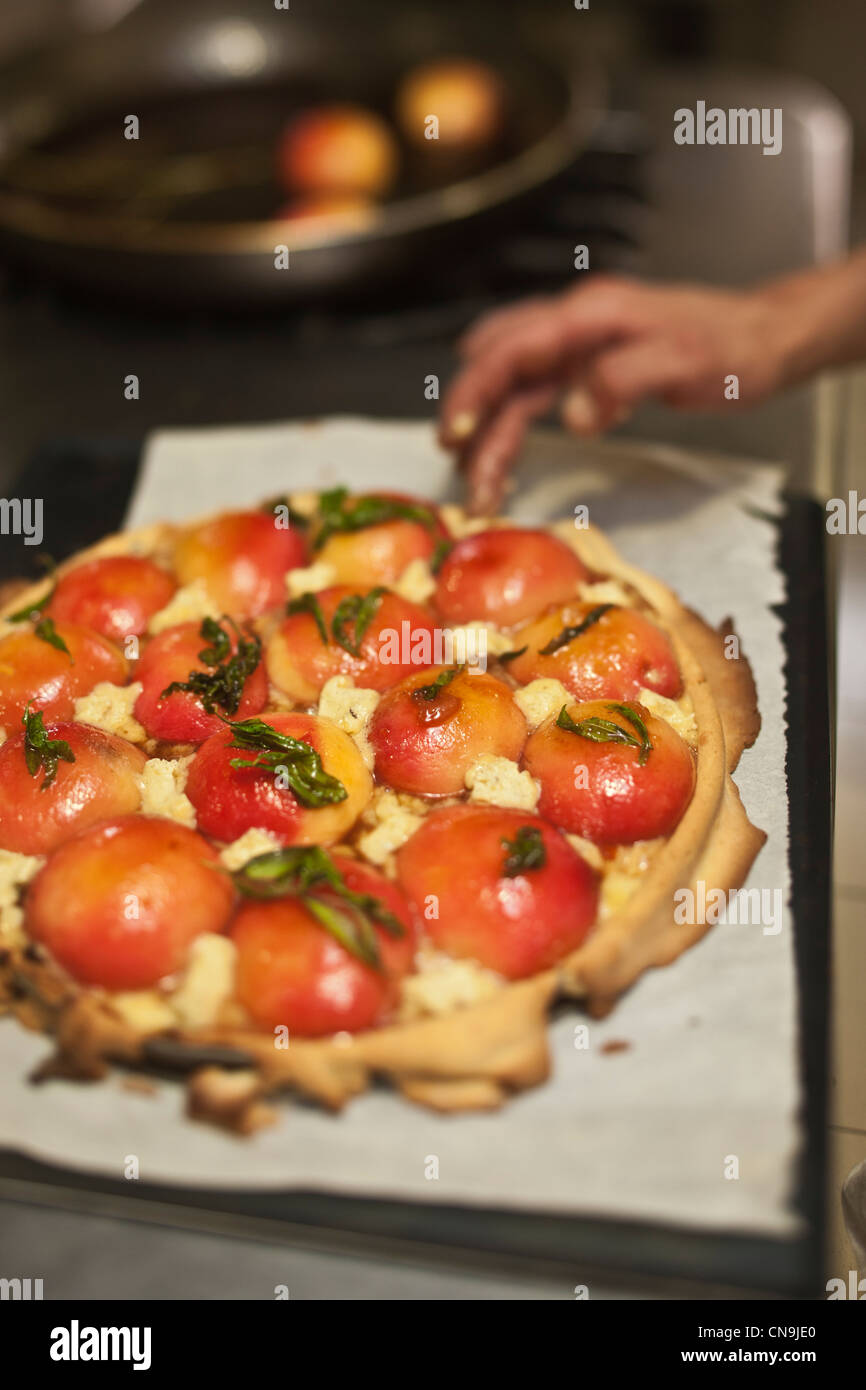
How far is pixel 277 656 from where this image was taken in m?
1.71

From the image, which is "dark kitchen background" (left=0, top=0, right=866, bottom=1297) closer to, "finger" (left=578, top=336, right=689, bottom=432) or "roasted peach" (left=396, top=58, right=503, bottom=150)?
"roasted peach" (left=396, top=58, right=503, bottom=150)

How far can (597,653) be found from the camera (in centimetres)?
163

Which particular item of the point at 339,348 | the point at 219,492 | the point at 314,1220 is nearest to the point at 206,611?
the point at 219,492

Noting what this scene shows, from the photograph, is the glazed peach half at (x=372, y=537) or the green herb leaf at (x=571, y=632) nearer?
the green herb leaf at (x=571, y=632)

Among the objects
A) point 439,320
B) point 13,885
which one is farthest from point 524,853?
point 439,320

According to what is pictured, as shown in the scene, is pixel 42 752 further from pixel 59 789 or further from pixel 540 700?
pixel 540 700

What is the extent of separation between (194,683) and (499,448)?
80 cm

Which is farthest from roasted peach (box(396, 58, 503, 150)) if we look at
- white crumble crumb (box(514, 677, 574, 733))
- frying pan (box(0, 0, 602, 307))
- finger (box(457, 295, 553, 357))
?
white crumble crumb (box(514, 677, 574, 733))

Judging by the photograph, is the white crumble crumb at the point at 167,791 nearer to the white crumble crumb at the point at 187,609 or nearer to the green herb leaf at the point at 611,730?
the white crumble crumb at the point at 187,609

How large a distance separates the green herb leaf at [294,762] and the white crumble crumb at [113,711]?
0.20m

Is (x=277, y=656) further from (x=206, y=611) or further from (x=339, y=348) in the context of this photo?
(x=339, y=348)

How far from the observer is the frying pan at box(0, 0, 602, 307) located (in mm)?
2498

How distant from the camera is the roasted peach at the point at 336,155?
2895 mm

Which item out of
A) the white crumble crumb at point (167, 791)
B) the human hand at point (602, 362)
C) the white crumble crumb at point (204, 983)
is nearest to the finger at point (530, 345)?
the human hand at point (602, 362)
